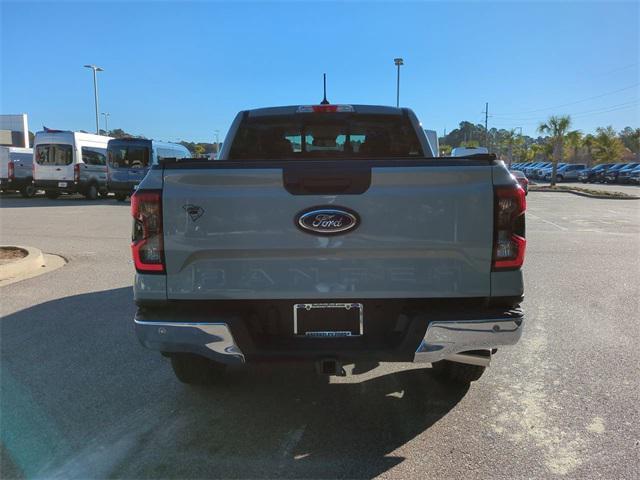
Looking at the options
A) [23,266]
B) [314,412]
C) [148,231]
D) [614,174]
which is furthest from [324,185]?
[614,174]

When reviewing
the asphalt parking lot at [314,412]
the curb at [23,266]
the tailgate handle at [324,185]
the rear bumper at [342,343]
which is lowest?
the asphalt parking lot at [314,412]

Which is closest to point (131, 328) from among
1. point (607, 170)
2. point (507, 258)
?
Result: point (507, 258)

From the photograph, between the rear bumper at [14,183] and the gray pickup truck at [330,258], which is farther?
the rear bumper at [14,183]

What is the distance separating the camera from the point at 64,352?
15.3ft

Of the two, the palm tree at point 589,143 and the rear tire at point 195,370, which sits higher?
the palm tree at point 589,143

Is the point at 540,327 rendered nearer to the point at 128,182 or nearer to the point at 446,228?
the point at 446,228

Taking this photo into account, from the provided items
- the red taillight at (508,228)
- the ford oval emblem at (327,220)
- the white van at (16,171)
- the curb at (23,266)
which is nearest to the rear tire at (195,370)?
the ford oval emblem at (327,220)

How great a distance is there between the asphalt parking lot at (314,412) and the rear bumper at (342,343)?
61cm

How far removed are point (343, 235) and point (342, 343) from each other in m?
0.61

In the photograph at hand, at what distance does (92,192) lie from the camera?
23031 mm

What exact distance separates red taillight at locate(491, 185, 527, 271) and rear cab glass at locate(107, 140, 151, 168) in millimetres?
20549

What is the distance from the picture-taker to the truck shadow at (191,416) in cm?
296

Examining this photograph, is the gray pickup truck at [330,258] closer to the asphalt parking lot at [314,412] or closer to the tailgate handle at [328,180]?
the tailgate handle at [328,180]

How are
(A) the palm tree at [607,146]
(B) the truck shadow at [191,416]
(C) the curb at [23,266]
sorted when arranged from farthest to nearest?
(A) the palm tree at [607,146] < (C) the curb at [23,266] < (B) the truck shadow at [191,416]
